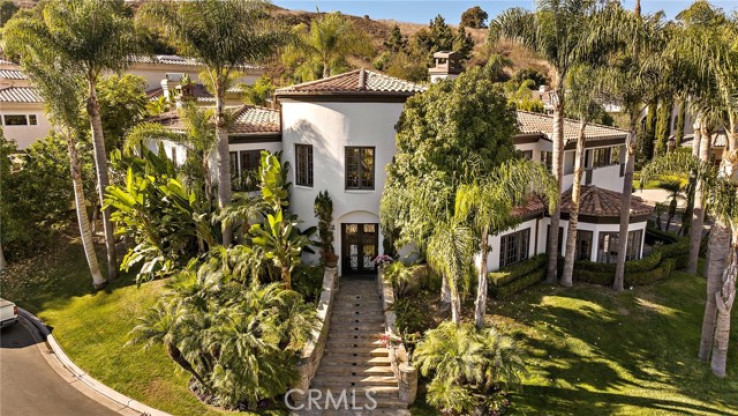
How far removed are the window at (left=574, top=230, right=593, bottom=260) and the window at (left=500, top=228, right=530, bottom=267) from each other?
9.24 feet

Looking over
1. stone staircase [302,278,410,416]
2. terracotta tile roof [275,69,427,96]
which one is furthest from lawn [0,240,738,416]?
terracotta tile roof [275,69,427,96]

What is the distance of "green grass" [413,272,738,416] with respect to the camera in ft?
50.4

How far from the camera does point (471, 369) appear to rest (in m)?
14.7

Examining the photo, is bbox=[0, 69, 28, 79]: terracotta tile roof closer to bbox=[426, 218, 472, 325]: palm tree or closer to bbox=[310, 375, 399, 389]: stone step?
bbox=[310, 375, 399, 389]: stone step

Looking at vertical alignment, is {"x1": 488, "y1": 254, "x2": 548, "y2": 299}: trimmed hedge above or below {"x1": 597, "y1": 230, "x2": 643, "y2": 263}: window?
below

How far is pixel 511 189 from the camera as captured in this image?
15.6m

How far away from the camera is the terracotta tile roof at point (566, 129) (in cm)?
2572

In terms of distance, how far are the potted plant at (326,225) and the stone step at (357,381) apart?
243 inches

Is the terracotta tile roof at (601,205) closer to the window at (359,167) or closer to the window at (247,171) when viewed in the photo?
the window at (359,167)

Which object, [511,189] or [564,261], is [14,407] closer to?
[511,189]

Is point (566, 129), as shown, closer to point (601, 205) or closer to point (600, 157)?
point (600, 157)

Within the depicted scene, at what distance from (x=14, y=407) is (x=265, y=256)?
909cm

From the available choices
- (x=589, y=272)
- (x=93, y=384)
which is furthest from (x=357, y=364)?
(x=589, y=272)

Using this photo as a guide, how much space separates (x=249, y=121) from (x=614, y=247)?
63.0 feet
